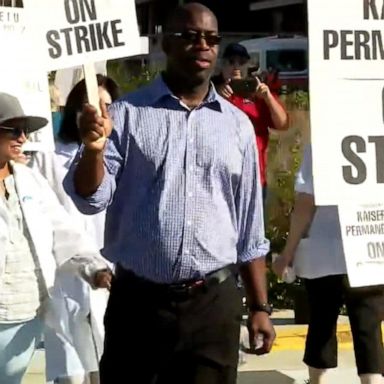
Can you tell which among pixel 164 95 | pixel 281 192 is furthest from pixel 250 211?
pixel 281 192

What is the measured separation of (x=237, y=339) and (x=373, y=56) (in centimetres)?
122

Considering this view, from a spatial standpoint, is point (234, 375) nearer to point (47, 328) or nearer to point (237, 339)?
Result: point (237, 339)

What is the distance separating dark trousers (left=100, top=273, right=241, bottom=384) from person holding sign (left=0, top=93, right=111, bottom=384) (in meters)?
0.56

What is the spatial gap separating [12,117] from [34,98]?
121 cm

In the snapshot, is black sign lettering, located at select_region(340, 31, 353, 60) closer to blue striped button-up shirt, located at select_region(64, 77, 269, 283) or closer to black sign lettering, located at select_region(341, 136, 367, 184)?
black sign lettering, located at select_region(341, 136, 367, 184)

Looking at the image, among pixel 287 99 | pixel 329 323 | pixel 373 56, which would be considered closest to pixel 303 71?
pixel 287 99

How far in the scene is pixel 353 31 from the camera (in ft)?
15.9

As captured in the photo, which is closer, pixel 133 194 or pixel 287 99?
pixel 133 194

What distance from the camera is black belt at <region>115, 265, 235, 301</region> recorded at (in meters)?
4.50

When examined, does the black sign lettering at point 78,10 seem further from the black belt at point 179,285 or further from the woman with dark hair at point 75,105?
the woman with dark hair at point 75,105

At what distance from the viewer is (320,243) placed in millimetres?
6434

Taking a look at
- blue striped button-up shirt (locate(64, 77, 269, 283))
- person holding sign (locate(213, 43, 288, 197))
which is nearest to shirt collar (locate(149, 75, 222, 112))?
blue striped button-up shirt (locate(64, 77, 269, 283))

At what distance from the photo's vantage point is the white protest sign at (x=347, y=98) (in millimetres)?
4773

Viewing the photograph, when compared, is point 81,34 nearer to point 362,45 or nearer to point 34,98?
point 362,45
